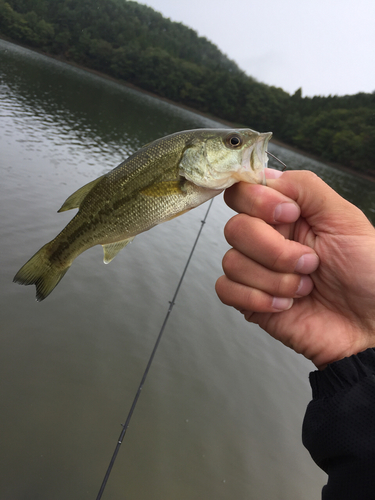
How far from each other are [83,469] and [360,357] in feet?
12.7

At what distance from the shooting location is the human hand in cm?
195

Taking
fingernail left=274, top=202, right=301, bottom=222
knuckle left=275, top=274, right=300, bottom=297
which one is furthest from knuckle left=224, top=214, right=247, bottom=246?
knuckle left=275, top=274, right=300, bottom=297

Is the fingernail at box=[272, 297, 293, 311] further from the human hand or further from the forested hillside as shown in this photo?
the forested hillside

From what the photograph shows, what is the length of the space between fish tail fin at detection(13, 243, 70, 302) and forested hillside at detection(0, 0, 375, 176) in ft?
264

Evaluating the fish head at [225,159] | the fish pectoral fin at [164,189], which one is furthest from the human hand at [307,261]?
the fish pectoral fin at [164,189]

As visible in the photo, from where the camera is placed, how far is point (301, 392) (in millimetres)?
6223

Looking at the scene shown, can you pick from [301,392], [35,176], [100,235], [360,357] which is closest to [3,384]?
[100,235]

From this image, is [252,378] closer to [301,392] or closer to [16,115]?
[301,392]

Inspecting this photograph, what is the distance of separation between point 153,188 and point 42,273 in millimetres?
1162

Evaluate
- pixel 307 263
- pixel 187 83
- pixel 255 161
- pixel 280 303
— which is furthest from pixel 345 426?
pixel 187 83

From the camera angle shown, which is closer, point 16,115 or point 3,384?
point 3,384

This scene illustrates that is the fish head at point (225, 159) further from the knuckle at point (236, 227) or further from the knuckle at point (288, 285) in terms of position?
the knuckle at point (288, 285)

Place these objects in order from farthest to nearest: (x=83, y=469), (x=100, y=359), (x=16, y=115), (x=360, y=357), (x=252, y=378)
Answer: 1. (x=16, y=115)
2. (x=252, y=378)
3. (x=100, y=359)
4. (x=83, y=469)
5. (x=360, y=357)

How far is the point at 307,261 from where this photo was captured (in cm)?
195
